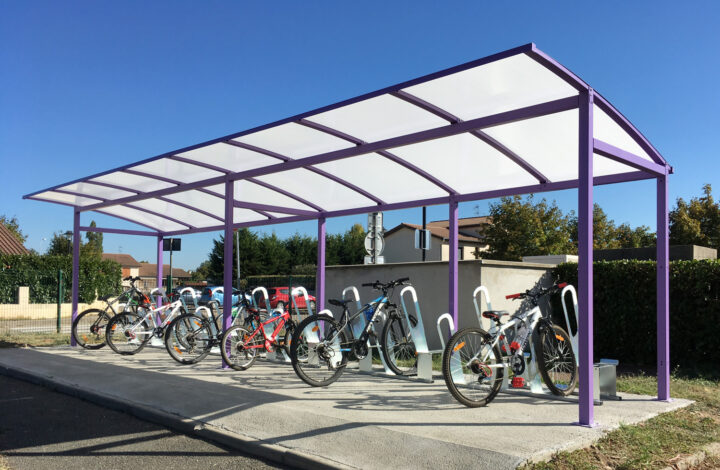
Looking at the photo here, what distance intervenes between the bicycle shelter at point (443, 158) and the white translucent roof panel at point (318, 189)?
0.03 m

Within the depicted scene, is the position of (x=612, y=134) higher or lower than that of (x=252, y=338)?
higher

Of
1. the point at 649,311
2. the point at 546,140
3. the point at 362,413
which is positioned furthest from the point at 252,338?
the point at 649,311

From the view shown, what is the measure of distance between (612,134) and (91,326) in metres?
8.73

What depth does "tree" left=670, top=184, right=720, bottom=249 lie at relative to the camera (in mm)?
30156

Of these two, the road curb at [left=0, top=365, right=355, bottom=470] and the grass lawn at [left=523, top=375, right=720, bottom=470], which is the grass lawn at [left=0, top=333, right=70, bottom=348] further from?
the grass lawn at [left=523, top=375, right=720, bottom=470]

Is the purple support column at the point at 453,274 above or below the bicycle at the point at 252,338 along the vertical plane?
above

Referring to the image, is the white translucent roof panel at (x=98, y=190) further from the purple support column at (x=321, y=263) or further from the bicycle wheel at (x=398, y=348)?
the bicycle wheel at (x=398, y=348)

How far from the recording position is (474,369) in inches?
227

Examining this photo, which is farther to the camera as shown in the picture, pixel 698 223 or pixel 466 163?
pixel 698 223

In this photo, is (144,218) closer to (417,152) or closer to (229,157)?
(229,157)

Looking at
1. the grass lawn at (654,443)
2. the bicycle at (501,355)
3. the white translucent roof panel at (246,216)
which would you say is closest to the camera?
the grass lawn at (654,443)

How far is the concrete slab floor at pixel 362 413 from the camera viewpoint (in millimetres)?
4250

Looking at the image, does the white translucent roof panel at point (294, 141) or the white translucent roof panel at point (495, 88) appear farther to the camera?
the white translucent roof panel at point (294, 141)

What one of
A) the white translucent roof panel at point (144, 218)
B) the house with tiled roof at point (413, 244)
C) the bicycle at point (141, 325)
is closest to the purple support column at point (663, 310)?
the bicycle at point (141, 325)
